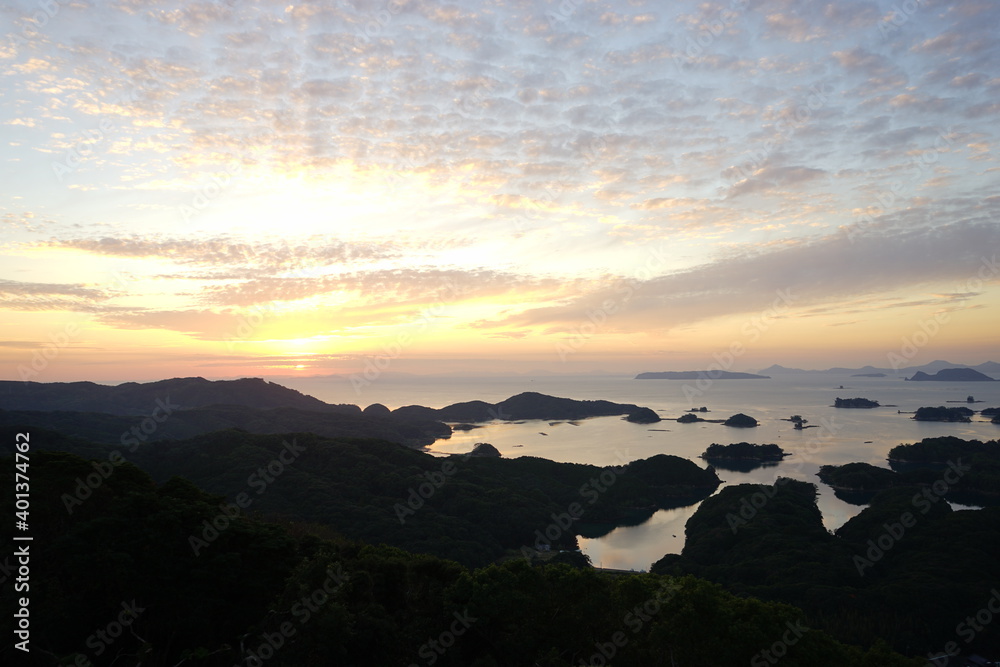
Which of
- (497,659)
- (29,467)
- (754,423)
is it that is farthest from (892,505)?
(754,423)

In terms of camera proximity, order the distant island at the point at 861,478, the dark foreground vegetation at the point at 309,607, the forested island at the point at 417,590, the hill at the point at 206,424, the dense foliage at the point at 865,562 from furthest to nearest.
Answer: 1. the hill at the point at 206,424
2. the distant island at the point at 861,478
3. the dense foliage at the point at 865,562
4. the forested island at the point at 417,590
5. the dark foreground vegetation at the point at 309,607

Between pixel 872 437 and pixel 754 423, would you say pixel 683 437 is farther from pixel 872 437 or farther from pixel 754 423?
pixel 872 437

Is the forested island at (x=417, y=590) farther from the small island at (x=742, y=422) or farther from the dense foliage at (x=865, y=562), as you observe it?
the small island at (x=742, y=422)

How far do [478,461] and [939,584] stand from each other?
59911 mm

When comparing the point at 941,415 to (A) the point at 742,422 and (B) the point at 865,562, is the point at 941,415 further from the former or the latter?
(B) the point at 865,562

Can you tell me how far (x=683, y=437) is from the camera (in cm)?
15200

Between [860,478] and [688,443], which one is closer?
[860,478]

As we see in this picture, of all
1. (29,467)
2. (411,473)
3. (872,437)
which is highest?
(29,467)

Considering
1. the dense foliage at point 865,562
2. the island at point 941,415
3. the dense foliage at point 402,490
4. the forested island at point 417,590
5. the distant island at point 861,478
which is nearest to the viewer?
the forested island at point 417,590

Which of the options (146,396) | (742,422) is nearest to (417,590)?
(742,422)

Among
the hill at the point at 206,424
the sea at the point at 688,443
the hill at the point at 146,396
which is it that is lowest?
the sea at the point at 688,443

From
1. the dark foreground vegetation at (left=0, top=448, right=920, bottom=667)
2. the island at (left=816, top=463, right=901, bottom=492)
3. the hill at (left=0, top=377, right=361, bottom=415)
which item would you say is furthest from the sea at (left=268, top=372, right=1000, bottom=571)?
the hill at (left=0, top=377, right=361, bottom=415)

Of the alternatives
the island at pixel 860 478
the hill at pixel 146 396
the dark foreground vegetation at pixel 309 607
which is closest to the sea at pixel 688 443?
the island at pixel 860 478

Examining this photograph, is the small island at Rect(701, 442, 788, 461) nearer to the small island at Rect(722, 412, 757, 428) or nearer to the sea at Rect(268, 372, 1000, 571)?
the sea at Rect(268, 372, 1000, 571)
